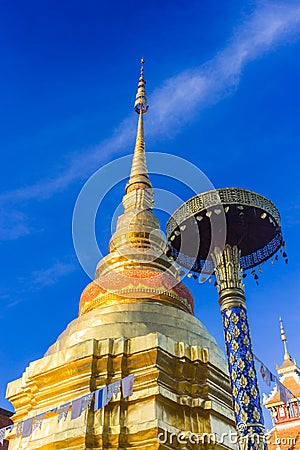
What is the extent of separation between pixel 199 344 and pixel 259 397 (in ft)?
20.9

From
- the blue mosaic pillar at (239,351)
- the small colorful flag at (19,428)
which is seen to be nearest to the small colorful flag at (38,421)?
the small colorful flag at (19,428)

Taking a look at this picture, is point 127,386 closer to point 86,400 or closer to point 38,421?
point 86,400

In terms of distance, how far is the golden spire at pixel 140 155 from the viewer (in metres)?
22.8

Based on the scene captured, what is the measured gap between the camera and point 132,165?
77.4 ft

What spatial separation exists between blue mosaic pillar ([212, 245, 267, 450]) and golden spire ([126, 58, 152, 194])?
13140 millimetres

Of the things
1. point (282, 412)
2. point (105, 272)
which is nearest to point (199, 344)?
point (105, 272)

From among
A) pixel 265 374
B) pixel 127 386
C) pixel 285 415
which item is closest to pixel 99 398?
pixel 127 386

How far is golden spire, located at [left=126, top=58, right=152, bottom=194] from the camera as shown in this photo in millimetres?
22781

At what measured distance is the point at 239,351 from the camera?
871 centimetres

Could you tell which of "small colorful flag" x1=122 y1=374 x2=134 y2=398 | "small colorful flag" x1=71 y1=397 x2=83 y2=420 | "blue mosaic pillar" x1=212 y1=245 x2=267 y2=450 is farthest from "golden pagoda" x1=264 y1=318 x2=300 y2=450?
"blue mosaic pillar" x1=212 y1=245 x2=267 y2=450

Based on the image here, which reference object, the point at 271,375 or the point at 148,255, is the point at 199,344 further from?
the point at 148,255

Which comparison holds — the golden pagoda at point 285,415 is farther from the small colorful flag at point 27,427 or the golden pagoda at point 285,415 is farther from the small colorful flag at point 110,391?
the small colorful flag at point 27,427

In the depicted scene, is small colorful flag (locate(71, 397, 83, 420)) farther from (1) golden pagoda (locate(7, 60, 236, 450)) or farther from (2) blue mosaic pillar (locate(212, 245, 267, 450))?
(2) blue mosaic pillar (locate(212, 245, 267, 450))

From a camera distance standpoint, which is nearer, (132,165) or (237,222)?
(237,222)
